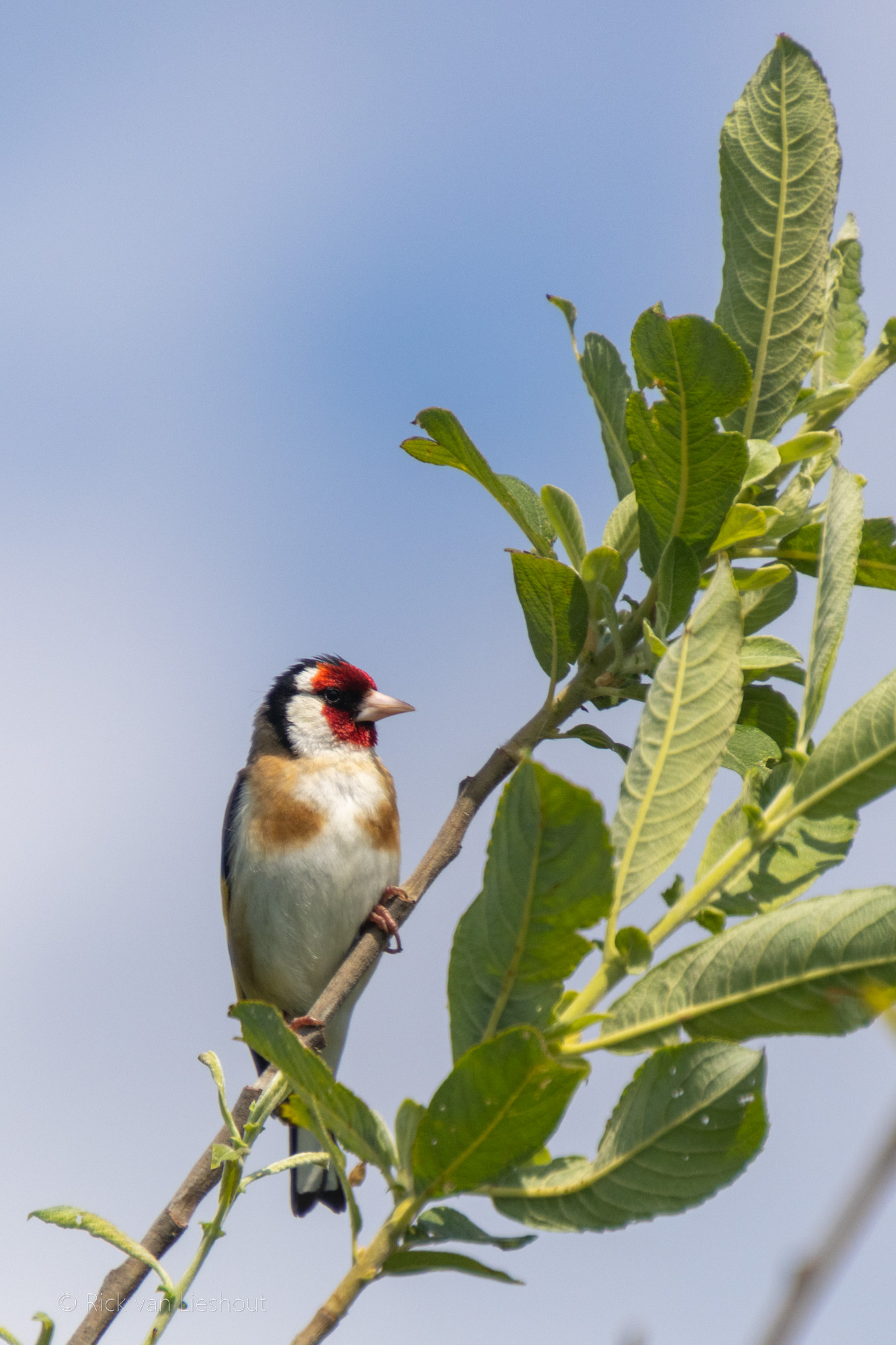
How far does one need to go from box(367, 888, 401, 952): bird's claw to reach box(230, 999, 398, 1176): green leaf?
726 millimetres

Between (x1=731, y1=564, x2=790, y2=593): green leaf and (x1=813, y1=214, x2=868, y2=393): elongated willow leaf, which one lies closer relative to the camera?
(x1=731, y1=564, x2=790, y2=593): green leaf

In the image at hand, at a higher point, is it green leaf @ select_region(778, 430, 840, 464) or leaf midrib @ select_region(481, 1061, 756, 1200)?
green leaf @ select_region(778, 430, 840, 464)

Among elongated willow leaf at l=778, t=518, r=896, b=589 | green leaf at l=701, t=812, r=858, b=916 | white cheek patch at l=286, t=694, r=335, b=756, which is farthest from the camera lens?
white cheek patch at l=286, t=694, r=335, b=756

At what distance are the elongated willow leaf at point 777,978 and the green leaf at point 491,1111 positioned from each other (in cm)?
13

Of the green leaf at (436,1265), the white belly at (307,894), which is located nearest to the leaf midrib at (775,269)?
the green leaf at (436,1265)

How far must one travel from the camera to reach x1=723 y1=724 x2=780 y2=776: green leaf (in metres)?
2.43

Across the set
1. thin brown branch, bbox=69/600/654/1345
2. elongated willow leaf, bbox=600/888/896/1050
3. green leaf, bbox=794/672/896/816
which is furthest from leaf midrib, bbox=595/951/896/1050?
thin brown branch, bbox=69/600/654/1345

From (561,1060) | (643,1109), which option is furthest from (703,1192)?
(561,1060)

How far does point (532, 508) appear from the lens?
2562 mm

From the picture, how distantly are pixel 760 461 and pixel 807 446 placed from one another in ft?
0.55

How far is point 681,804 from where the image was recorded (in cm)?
172

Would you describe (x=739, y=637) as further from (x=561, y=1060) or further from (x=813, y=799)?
(x=561, y=1060)

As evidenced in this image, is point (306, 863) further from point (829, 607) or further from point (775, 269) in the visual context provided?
point (829, 607)

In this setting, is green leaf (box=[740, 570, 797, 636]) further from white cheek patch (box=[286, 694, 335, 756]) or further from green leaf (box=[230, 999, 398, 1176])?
white cheek patch (box=[286, 694, 335, 756])
